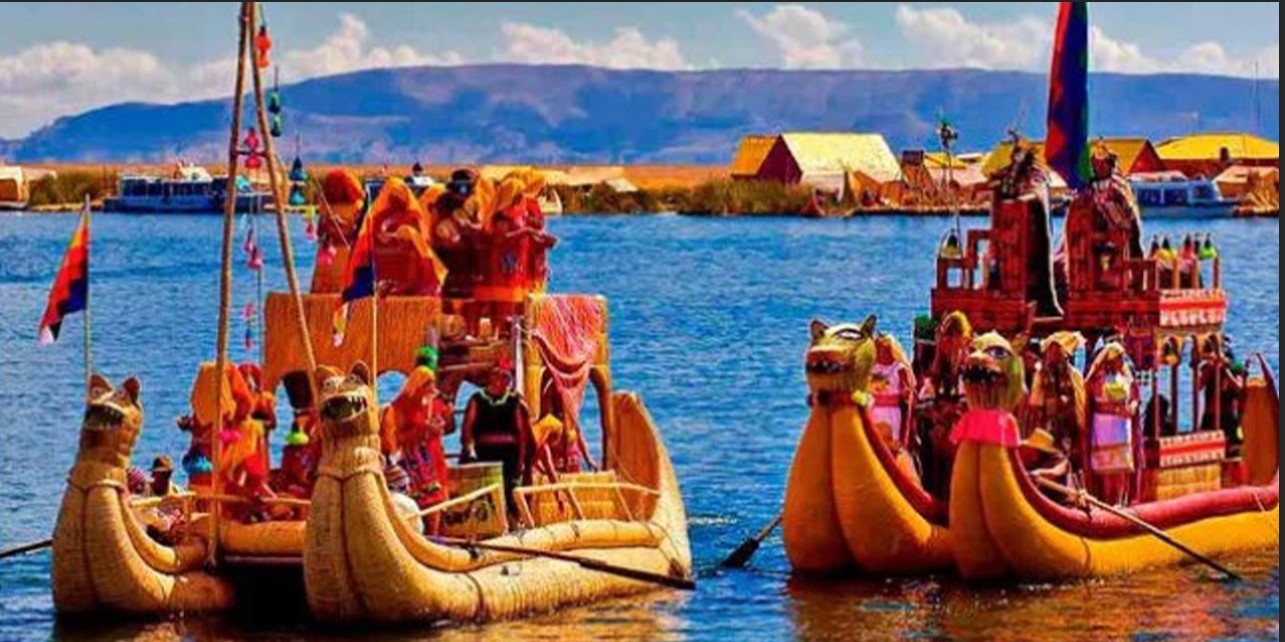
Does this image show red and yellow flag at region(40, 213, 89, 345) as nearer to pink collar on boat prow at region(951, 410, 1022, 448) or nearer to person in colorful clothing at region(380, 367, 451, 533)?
person in colorful clothing at region(380, 367, 451, 533)

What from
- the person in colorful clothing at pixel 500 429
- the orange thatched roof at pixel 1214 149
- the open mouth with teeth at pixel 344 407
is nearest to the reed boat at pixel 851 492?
the person in colorful clothing at pixel 500 429

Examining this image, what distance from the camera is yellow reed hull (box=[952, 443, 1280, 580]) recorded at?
2950cm

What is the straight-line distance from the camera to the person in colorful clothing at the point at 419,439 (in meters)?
27.8

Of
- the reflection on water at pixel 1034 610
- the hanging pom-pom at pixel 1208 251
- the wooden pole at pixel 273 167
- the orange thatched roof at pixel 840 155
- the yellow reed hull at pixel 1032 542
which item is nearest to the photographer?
the wooden pole at pixel 273 167

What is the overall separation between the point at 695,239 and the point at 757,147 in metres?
43.9

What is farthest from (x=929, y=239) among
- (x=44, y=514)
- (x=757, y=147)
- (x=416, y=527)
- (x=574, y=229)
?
(x=416, y=527)

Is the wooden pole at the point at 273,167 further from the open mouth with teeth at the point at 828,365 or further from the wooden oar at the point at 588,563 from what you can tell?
the open mouth with teeth at the point at 828,365

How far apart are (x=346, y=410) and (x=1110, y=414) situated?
8254 mm

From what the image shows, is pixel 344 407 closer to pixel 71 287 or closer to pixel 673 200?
pixel 71 287

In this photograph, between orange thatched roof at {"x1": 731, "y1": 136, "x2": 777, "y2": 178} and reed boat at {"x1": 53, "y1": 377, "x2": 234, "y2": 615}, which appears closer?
reed boat at {"x1": 53, "y1": 377, "x2": 234, "y2": 615}

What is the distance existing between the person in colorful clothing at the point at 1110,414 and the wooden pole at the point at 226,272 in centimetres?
822

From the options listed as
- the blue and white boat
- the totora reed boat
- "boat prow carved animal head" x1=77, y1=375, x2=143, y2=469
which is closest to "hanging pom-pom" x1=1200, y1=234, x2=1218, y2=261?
the totora reed boat

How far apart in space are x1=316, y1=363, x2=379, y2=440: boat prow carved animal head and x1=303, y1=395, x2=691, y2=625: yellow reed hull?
11cm

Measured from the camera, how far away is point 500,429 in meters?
28.7
